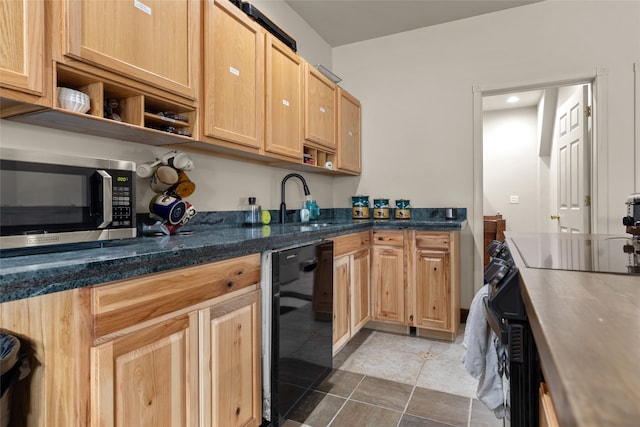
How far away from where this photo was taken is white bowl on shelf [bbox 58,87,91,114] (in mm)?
1189

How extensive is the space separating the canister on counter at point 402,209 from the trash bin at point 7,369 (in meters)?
2.91

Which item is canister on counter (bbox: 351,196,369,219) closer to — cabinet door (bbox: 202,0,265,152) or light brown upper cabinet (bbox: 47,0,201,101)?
cabinet door (bbox: 202,0,265,152)

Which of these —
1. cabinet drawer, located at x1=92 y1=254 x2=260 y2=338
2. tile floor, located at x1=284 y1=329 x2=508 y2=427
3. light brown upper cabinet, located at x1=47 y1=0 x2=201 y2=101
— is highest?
light brown upper cabinet, located at x1=47 y1=0 x2=201 y2=101

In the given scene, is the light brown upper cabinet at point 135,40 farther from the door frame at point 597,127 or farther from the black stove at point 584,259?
the door frame at point 597,127

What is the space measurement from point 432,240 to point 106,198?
2.27 metres

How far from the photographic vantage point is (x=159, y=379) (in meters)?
1.07

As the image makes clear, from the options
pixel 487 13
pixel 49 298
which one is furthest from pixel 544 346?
pixel 487 13

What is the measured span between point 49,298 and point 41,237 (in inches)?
10.6

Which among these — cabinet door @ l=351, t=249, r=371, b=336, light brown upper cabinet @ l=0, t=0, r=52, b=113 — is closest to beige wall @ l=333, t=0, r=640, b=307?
cabinet door @ l=351, t=249, r=371, b=336

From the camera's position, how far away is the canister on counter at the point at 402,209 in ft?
10.7

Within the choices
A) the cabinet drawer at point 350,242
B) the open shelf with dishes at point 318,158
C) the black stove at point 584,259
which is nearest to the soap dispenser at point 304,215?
the open shelf with dishes at point 318,158

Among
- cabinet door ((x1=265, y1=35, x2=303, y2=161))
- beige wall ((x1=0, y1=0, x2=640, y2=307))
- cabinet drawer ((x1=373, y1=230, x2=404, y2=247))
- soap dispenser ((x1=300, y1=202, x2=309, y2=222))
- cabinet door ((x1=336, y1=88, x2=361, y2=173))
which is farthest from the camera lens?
cabinet door ((x1=336, y1=88, x2=361, y2=173))

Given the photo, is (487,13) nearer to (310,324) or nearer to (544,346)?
(310,324)

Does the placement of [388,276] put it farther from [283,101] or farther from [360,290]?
[283,101]
